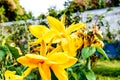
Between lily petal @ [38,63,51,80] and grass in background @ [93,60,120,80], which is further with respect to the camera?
grass in background @ [93,60,120,80]

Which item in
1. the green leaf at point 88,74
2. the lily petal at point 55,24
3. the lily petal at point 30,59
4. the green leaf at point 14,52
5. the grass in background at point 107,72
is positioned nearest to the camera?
the lily petal at point 30,59

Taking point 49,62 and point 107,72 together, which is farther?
point 107,72

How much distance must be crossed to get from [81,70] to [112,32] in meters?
9.42

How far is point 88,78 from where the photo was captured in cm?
143

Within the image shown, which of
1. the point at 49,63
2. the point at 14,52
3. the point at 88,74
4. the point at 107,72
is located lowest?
the point at 107,72

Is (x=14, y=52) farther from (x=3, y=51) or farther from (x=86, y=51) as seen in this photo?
(x=86, y=51)

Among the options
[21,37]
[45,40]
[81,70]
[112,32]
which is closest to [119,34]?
[112,32]

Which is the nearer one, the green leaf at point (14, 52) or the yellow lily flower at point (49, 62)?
the yellow lily flower at point (49, 62)

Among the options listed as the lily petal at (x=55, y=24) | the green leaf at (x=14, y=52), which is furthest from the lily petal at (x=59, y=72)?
the green leaf at (x=14, y=52)

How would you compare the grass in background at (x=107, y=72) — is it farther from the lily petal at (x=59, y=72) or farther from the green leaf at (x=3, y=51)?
the lily petal at (x=59, y=72)

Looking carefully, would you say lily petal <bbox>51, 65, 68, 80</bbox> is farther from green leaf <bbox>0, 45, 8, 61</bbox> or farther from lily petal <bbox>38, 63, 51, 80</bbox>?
green leaf <bbox>0, 45, 8, 61</bbox>

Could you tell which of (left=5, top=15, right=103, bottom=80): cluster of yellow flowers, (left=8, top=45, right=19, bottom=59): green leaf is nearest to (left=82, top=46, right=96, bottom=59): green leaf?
(left=8, top=45, right=19, bottom=59): green leaf

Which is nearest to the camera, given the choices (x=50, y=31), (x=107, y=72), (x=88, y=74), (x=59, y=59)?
(x=59, y=59)

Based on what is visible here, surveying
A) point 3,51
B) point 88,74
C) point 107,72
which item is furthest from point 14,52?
point 107,72
